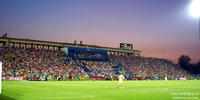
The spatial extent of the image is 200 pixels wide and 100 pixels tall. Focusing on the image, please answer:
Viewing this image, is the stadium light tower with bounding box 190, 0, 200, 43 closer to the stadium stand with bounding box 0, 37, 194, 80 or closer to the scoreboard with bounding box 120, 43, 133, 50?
the stadium stand with bounding box 0, 37, 194, 80

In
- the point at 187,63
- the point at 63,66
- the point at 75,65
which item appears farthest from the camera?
the point at 187,63

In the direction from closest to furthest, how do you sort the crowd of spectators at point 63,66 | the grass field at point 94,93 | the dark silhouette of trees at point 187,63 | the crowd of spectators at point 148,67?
the grass field at point 94,93 < the crowd of spectators at point 63,66 < the crowd of spectators at point 148,67 < the dark silhouette of trees at point 187,63

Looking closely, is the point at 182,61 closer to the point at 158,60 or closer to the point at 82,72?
the point at 158,60

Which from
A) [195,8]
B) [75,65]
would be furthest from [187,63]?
[195,8]

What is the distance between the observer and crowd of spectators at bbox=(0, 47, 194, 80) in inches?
2367

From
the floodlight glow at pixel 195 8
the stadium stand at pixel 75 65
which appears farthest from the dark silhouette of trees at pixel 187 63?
the floodlight glow at pixel 195 8

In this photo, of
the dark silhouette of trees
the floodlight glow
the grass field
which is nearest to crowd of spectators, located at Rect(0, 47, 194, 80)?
the grass field

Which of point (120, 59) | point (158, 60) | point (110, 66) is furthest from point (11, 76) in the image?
point (158, 60)

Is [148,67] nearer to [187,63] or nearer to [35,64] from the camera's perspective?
[35,64]

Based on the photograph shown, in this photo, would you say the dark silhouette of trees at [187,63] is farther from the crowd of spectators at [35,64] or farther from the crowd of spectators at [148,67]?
the crowd of spectators at [35,64]

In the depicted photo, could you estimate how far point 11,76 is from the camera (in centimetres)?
5309

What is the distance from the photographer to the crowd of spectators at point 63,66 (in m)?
60.1

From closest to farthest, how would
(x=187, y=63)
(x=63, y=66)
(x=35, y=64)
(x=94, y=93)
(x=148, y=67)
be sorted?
(x=94, y=93) < (x=35, y=64) < (x=63, y=66) < (x=148, y=67) < (x=187, y=63)

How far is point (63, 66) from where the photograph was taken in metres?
Answer: 71.1
